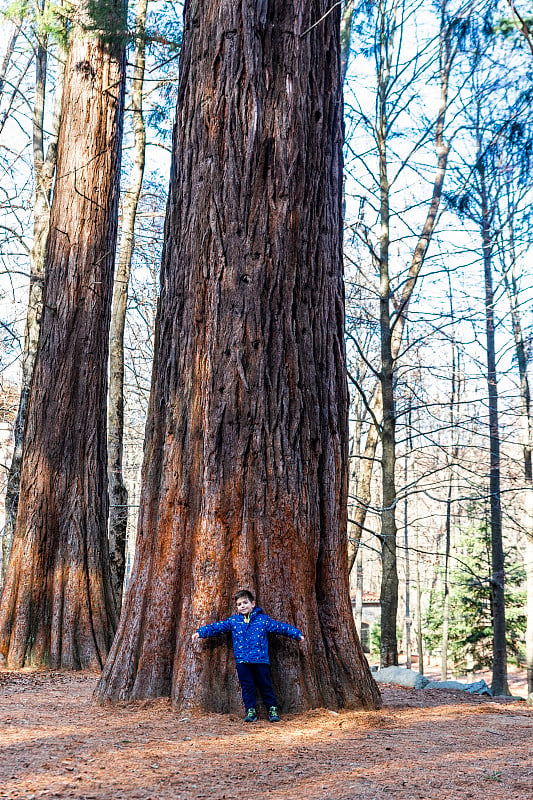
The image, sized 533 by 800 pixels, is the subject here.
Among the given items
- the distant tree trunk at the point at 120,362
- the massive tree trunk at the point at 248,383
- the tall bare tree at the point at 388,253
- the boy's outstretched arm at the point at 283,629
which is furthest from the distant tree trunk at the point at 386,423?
the boy's outstretched arm at the point at 283,629

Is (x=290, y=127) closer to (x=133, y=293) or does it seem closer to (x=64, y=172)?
(x=64, y=172)

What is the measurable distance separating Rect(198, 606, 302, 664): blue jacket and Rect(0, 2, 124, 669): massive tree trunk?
4.19m

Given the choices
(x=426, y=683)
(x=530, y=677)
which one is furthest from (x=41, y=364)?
(x=530, y=677)

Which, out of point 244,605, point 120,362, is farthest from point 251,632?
point 120,362

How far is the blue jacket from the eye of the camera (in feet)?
16.3

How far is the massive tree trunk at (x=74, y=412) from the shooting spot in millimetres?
8859

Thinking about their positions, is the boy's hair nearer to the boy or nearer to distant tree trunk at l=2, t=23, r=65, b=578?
the boy

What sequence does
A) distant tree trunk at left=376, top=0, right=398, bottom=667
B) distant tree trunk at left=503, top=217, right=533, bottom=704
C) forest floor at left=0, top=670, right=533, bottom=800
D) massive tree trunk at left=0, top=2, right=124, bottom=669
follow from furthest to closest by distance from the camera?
distant tree trunk at left=503, top=217, right=533, bottom=704, distant tree trunk at left=376, top=0, right=398, bottom=667, massive tree trunk at left=0, top=2, right=124, bottom=669, forest floor at left=0, top=670, right=533, bottom=800

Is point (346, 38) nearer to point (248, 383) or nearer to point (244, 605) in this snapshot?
point (248, 383)

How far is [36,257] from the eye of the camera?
43.9 feet

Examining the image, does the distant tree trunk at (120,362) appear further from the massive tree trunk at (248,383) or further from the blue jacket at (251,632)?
the blue jacket at (251,632)

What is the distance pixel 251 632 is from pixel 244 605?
179 mm

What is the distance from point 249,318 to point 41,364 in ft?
16.0

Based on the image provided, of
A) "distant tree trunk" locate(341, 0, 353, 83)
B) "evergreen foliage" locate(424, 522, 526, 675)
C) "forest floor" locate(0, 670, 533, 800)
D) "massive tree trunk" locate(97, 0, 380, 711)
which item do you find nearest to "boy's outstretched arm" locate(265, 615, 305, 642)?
"massive tree trunk" locate(97, 0, 380, 711)
